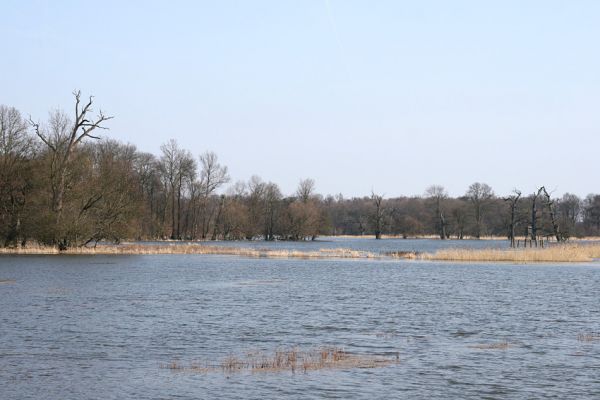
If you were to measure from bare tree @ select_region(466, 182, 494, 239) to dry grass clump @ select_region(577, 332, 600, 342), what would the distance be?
12773 cm

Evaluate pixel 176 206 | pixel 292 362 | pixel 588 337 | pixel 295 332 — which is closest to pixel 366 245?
pixel 176 206

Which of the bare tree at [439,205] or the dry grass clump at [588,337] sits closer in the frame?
the dry grass clump at [588,337]

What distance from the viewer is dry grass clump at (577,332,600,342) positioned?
904 inches

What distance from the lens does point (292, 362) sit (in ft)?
62.4

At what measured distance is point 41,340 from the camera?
22156 mm

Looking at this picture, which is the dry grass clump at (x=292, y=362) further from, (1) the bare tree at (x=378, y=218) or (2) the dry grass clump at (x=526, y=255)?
(1) the bare tree at (x=378, y=218)

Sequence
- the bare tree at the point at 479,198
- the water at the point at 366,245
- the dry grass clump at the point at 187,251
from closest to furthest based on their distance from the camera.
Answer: the dry grass clump at the point at 187,251 < the water at the point at 366,245 < the bare tree at the point at 479,198

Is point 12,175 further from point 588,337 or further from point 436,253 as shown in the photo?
point 588,337

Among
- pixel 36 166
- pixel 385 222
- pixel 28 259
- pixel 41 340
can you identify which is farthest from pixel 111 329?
pixel 385 222

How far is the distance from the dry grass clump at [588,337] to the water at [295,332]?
0.32m

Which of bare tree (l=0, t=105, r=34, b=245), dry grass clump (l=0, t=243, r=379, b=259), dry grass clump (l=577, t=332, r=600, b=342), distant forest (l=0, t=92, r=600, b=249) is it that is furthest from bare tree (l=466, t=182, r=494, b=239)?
dry grass clump (l=577, t=332, r=600, b=342)

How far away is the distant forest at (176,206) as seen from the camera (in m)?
68.9

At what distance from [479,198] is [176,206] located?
64152 millimetres

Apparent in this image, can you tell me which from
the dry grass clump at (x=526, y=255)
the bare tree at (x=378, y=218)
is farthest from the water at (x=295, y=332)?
the bare tree at (x=378, y=218)
